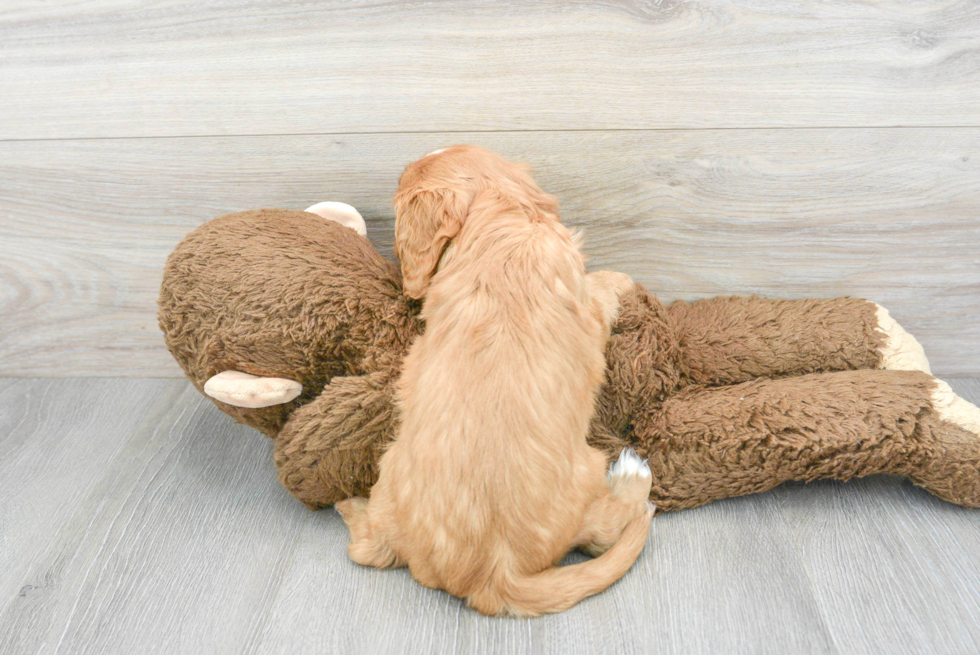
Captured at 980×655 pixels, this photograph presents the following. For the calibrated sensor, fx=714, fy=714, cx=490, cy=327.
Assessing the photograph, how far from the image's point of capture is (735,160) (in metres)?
1.28

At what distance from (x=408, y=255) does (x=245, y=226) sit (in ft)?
1.02

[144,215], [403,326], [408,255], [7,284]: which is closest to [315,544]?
[403,326]

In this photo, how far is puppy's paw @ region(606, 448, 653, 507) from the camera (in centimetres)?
111

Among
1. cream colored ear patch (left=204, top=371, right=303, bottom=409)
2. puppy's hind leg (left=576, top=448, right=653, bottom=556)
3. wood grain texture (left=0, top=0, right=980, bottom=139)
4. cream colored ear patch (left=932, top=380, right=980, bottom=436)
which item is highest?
wood grain texture (left=0, top=0, right=980, bottom=139)

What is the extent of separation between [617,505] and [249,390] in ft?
1.91

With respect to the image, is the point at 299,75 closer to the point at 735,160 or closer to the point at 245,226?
the point at 245,226

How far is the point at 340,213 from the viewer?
4.18 ft

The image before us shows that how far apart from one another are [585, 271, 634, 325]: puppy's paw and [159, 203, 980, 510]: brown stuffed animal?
2cm

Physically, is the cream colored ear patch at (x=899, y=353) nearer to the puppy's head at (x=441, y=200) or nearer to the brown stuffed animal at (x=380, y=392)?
the brown stuffed animal at (x=380, y=392)

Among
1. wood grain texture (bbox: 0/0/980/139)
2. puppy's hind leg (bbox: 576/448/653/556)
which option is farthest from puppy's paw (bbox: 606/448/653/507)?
wood grain texture (bbox: 0/0/980/139)

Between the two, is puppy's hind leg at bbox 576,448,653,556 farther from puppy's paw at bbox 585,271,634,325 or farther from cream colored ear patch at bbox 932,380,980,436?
cream colored ear patch at bbox 932,380,980,436

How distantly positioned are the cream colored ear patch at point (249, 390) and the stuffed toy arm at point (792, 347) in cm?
67

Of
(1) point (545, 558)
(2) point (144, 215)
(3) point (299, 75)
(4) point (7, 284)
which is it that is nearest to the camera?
(1) point (545, 558)

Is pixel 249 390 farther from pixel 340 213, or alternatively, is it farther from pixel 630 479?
pixel 630 479
